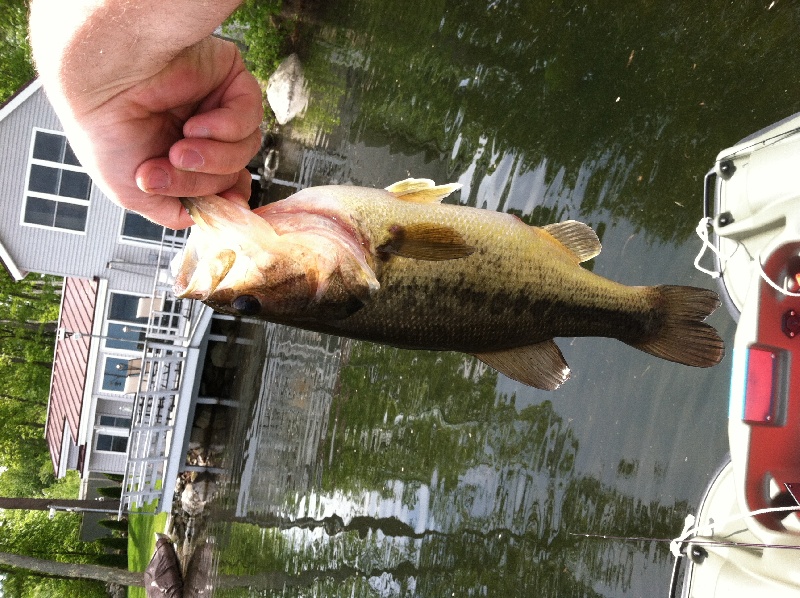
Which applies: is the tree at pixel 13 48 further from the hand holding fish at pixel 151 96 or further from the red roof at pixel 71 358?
the hand holding fish at pixel 151 96

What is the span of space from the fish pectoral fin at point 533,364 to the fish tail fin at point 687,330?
1.45 ft

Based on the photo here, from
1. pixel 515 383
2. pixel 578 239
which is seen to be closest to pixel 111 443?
pixel 515 383

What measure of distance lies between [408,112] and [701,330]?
6.30 m

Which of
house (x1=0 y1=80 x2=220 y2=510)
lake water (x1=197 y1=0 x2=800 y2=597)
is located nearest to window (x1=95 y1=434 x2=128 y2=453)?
house (x1=0 y1=80 x2=220 y2=510)

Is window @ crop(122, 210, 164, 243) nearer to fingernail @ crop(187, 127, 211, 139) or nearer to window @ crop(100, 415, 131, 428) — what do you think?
window @ crop(100, 415, 131, 428)

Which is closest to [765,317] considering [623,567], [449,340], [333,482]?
[449,340]

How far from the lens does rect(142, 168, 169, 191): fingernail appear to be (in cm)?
198

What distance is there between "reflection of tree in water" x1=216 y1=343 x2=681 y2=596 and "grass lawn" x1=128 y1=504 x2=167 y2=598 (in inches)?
306

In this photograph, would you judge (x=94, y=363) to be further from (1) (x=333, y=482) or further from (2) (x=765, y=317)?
(2) (x=765, y=317)

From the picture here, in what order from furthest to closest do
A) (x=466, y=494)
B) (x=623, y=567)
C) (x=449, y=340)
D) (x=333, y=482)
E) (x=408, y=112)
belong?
(x=333, y=482) → (x=408, y=112) → (x=466, y=494) → (x=623, y=567) → (x=449, y=340)

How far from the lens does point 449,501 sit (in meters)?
7.02

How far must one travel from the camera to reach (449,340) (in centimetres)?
263

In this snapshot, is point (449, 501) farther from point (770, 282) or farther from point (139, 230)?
point (139, 230)

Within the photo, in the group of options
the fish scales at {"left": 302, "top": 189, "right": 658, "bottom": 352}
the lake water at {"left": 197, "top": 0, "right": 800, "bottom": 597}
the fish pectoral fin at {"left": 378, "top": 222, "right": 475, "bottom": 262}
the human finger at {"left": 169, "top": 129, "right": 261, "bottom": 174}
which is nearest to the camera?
Result: the human finger at {"left": 169, "top": 129, "right": 261, "bottom": 174}
